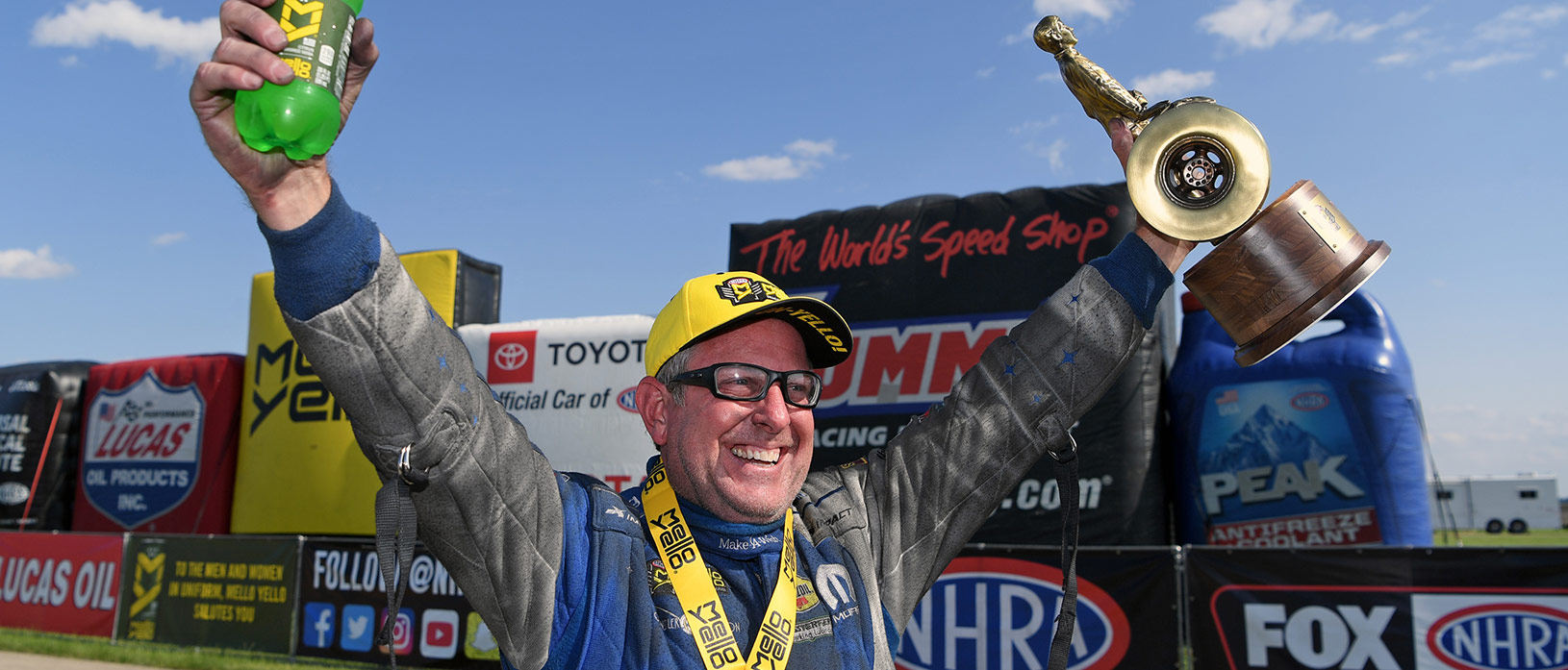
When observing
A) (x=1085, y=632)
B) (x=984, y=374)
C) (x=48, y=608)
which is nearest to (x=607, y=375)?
Result: (x=1085, y=632)

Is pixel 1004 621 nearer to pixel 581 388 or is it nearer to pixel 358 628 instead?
pixel 581 388

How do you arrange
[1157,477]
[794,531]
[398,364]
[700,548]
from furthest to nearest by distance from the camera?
[1157,477]
[794,531]
[700,548]
[398,364]

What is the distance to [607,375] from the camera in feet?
35.4

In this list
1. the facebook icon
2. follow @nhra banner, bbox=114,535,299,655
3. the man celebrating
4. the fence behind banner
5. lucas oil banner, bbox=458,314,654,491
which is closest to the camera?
the man celebrating

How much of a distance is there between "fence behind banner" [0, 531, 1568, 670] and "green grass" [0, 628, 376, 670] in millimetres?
136

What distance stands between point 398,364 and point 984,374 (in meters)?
1.39

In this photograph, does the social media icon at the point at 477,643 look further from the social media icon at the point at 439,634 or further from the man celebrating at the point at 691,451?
the man celebrating at the point at 691,451

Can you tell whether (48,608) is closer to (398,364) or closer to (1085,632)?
(1085,632)

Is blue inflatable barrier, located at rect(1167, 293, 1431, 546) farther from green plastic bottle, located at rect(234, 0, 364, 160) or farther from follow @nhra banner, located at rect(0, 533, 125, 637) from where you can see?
follow @nhra banner, located at rect(0, 533, 125, 637)

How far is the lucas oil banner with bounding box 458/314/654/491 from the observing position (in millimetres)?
10547

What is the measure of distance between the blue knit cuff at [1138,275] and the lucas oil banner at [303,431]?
10.2 meters

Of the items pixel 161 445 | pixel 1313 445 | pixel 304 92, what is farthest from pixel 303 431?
pixel 304 92

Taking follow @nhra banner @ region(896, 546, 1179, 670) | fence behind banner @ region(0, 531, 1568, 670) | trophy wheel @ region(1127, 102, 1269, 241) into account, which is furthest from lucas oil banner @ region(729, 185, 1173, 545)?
Result: trophy wheel @ region(1127, 102, 1269, 241)

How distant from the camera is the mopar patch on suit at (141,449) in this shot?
540 inches
